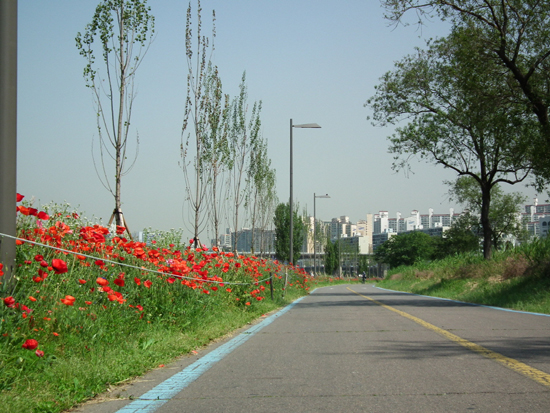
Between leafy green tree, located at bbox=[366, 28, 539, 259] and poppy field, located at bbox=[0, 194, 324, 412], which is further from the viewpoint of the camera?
leafy green tree, located at bbox=[366, 28, 539, 259]

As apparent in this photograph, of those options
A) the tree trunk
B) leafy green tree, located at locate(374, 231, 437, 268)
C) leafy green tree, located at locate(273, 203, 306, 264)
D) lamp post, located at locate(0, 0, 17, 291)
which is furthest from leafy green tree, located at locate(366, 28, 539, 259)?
leafy green tree, located at locate(374, 231, 437, 268)

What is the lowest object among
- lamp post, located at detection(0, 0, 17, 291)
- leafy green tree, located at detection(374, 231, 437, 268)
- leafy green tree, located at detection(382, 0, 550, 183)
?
leafy green tree, located at detection(374, 231, 437, 268)

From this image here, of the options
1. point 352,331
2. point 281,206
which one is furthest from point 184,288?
point 281,206

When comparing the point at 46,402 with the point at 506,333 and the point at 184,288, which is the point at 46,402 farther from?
the point at 506,333

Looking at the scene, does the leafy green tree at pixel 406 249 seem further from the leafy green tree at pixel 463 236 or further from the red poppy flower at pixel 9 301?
the red poppy flower at pixel 9 301

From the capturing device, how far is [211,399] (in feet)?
15.9

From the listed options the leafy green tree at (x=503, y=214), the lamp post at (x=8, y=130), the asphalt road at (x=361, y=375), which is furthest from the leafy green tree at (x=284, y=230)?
the lamp post at (x=8, y=130)

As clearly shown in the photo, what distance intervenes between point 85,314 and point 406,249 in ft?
380

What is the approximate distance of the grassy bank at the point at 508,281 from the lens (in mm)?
16606

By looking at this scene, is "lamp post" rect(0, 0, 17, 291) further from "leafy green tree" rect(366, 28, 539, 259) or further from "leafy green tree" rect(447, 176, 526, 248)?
"leafy green tree" rect(447, 176, 526, 248)

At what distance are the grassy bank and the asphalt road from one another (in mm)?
6624

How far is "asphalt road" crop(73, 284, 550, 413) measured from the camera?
4578 mm

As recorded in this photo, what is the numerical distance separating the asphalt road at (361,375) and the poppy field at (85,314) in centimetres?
36

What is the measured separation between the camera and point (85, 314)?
6.62 metres
